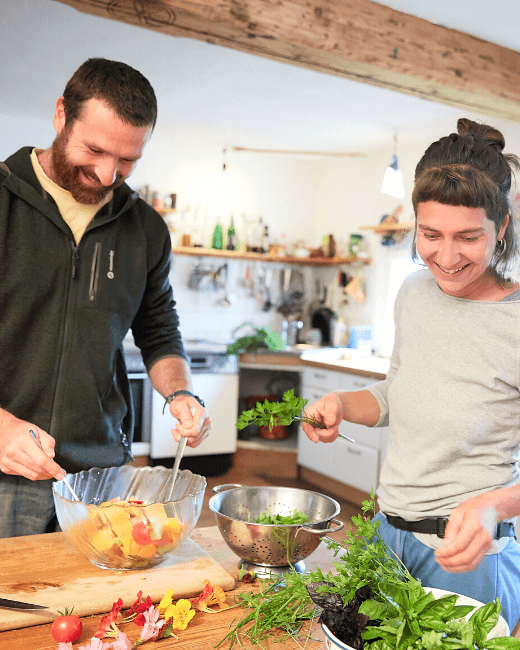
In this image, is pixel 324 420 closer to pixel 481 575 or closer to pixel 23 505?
pixel 481 575

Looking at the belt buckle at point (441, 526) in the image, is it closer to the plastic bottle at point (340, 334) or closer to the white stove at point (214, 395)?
the white stove at point (214, 395)

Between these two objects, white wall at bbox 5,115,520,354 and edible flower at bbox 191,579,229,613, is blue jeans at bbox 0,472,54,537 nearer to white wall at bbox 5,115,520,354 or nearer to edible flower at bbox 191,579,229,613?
edible flower at bbox 191,579,229,613

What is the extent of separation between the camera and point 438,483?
1.21m

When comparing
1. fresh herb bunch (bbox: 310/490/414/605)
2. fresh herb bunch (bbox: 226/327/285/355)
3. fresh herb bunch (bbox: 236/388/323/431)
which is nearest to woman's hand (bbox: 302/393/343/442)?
fresh herb bunch (bbox: 236/388/323/431)

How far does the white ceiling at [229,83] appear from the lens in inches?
118

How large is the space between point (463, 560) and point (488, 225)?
0.62m

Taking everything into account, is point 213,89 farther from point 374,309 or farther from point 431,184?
point 431,184

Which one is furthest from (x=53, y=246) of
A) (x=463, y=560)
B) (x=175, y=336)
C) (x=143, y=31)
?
(x=143, y=31)

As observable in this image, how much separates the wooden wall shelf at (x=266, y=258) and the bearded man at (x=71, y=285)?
3556 millimetres

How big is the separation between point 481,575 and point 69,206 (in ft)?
4.05

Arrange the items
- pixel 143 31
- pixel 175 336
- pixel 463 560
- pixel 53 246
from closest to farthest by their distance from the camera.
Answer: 1. pixel 463 560
2. pixel 53 246
3. pixel 175 336
4. pixel 143 31

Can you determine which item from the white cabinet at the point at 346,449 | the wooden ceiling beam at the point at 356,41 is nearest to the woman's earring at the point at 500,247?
the wooden ceiling beam at the point at 356,41

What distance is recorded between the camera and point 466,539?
865 mm

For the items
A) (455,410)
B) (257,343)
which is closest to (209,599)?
(455,410)
